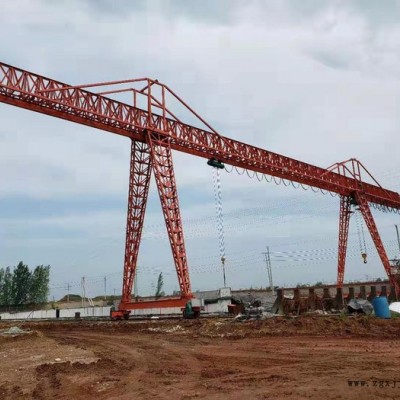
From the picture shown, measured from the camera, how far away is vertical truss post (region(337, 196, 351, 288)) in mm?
41781

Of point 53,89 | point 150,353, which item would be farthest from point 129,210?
point 150,353

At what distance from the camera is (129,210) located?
29375mm

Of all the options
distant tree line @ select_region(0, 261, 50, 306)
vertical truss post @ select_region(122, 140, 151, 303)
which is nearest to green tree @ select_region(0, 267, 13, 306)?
distant tree line @ select_region(0, 261, 50, 306)

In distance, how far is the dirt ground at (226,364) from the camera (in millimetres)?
6656

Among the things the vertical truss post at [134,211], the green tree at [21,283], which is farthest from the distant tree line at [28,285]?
the vertical truss post at [134,211]

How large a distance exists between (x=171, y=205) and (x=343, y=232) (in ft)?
75.1

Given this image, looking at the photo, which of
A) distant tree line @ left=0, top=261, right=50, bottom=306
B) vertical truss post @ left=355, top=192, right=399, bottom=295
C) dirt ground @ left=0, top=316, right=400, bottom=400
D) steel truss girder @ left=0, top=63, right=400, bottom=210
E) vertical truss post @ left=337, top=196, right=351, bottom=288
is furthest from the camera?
distant tree line @ left=0, top=261, right=50, bottom=306

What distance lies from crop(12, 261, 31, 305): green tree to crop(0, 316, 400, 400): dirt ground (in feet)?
249

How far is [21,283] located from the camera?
84.8 meters

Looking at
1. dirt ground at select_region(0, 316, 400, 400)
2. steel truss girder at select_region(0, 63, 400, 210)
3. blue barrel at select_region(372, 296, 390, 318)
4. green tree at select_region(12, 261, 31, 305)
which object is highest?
steel truss girder at select_region(0, 63, 400, 210)

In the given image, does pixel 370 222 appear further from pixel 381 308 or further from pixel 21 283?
pixel 21 283

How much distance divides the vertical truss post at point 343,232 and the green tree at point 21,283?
218 feet

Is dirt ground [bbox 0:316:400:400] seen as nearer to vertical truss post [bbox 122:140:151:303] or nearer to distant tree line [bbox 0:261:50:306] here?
vertical truss post [bbox 122:140:151:303]

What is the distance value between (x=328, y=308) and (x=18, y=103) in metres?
19.7
